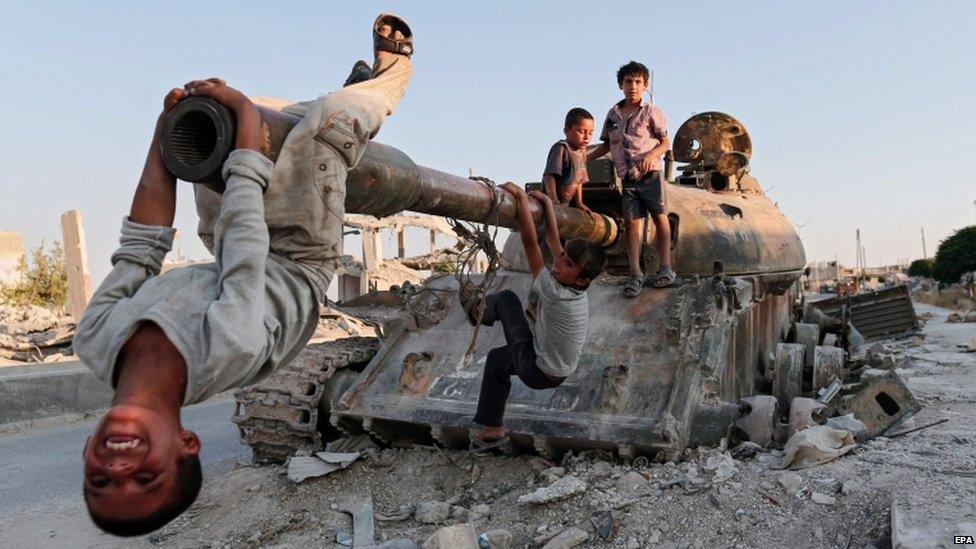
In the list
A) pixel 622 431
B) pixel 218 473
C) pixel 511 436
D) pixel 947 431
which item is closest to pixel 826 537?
pixel 622 431

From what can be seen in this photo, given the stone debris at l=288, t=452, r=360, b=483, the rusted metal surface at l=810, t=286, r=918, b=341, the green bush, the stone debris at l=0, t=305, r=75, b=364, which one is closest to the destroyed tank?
the stone debris at l=288, t=452, r=360, b=483

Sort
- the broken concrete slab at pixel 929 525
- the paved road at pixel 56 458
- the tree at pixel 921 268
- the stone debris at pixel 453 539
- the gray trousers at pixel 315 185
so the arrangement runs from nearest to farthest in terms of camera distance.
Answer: the gray trousers at pixel 315 185, the broken concrete slab at pixel 929 525, the stone debris at pixel 453 539, the paved road at pixel 56 458, the tree at pixel 921 268

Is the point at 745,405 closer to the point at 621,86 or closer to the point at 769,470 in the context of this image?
the point at 769,470

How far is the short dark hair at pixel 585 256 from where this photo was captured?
3.51 metres

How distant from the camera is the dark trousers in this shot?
385 cm

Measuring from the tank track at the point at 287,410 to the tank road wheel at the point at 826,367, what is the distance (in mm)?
3649

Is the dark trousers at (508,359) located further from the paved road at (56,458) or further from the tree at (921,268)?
the tree at (921,268)

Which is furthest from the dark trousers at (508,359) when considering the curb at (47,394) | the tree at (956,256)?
the tree at (956,256)

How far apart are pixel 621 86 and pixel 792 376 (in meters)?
2.64

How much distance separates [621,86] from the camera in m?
5.55

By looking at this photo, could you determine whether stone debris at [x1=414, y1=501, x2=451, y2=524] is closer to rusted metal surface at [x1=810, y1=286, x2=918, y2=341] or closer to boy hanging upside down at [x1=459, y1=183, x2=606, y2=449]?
boy hanging upside down at [x1=459, y1=183, x2=606, y2=449]

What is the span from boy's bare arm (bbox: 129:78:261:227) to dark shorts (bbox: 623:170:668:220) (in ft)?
12.1

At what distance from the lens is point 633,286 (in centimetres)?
547

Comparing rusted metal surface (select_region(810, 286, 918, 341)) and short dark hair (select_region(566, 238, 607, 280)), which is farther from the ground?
short dark hair (select_region(566, 238, 607, 280))
